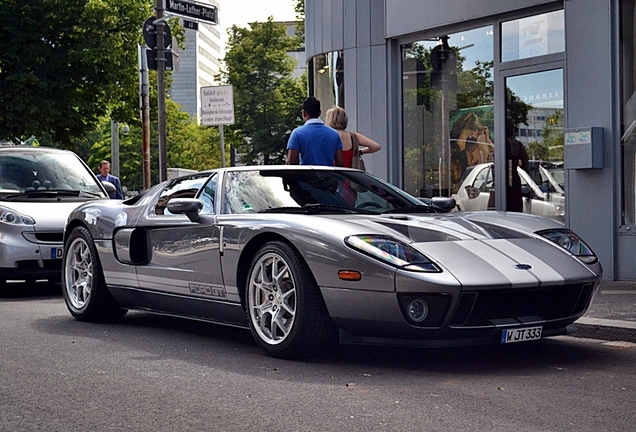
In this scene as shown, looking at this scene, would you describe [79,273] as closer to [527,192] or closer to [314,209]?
[314,209]

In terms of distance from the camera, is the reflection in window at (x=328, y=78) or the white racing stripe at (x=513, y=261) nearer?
the white racing stripe at (x=513, y=261)

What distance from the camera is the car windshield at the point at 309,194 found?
682cm

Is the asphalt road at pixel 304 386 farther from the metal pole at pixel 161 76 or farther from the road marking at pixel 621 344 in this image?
the metal pole at pixel 161 76

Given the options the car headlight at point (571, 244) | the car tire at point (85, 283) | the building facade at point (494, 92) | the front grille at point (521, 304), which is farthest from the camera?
the building facade at point (494, 92)

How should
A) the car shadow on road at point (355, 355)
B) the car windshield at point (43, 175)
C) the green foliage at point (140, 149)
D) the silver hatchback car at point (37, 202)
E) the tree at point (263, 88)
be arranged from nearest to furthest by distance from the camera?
the car shadow on road at point (355, 355), the silver hatchback car at point (37, 202), the car windshield at point (43, 175), the tree at point (263, 88), the green foliage at point (140, 149)

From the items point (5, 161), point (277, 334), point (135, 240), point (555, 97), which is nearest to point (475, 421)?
point (277, 334)

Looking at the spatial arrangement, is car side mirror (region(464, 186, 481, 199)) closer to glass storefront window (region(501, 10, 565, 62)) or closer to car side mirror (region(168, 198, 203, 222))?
glass storefront window (region(501, 10, 565, 62))

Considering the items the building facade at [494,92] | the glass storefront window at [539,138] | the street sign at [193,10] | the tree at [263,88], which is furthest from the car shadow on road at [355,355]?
the tree at [263,88]

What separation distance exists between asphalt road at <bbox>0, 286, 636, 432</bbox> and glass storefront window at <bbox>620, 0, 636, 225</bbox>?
415 centimetres

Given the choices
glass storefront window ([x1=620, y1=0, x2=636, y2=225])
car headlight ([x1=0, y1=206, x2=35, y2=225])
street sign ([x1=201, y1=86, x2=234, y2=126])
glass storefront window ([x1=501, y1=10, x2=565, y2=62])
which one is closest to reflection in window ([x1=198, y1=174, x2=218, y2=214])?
car headlight ([x1=0, y1=206, x2=35, y2=225])

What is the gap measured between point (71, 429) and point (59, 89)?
2311 centimetres

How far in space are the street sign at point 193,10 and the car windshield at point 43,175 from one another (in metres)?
3.59

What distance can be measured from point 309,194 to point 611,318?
241 cm

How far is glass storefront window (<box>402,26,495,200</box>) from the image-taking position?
43.2 feet
